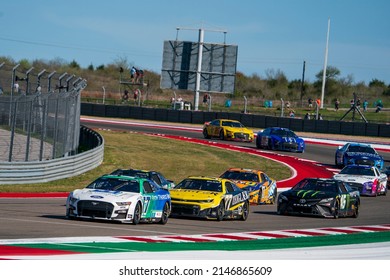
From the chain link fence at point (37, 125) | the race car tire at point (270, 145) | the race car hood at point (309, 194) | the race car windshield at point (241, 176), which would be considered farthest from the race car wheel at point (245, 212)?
the race car tire at point (270, 145)

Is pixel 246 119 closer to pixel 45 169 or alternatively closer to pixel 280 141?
pixel 280 141

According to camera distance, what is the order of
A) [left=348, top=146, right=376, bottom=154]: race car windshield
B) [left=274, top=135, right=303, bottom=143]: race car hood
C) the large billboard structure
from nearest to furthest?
[left=348, top=146, right=376, bottom=154]: race car windshield
[left=274, top=135, right=303, bottom=143]: race car hood
the large billboard structure

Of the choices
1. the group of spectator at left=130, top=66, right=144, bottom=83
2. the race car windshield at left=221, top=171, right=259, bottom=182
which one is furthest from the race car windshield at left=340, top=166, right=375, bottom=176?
the group of spectator at left=130, top=66, right=144, bottom=83

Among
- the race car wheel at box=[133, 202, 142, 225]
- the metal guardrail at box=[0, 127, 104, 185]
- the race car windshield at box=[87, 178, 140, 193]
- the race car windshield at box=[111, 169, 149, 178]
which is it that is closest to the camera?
the race car wheel at box=[133, 202, 142, 225]

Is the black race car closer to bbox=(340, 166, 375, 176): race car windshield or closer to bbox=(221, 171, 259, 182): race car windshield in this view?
bbox=(221, 171, 259, 182): race car windshield

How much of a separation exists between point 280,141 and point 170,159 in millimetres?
8922

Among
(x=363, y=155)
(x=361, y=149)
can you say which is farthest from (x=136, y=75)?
(x=363, y=155)

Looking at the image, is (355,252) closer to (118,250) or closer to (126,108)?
(118,250)

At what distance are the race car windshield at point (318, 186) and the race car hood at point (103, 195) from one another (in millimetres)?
7150

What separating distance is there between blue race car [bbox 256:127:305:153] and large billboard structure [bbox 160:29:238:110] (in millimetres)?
22962

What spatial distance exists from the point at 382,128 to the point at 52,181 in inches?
1318

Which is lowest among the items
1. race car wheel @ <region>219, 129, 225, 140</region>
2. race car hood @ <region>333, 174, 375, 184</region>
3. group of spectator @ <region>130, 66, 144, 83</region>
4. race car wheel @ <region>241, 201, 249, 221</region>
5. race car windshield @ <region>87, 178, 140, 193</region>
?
race car wheel @ <region>241, 201, 249, 221</region>

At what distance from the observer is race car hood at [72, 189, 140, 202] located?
20.8 m

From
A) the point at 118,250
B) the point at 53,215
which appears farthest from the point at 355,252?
the point at 53,215
